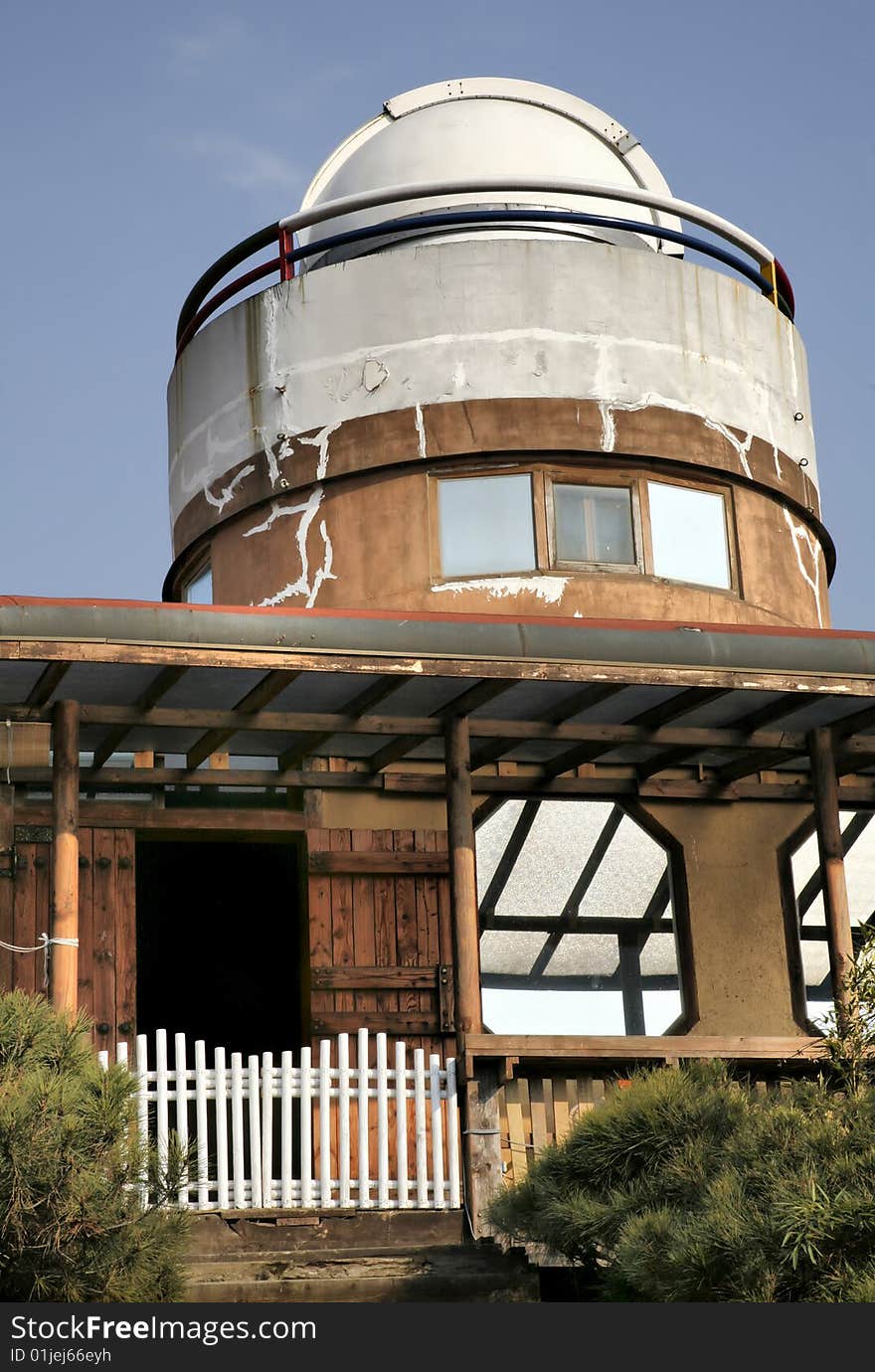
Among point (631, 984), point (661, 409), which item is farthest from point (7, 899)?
point (661, 409)

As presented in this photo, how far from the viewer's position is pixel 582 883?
14289 millimetres

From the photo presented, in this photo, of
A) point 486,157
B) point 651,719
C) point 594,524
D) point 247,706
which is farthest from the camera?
point 486,157

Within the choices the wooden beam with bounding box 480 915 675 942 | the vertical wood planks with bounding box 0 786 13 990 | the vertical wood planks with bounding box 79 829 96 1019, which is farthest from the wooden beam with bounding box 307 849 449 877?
the vertical wood planks with bounding box 0 786 13 990

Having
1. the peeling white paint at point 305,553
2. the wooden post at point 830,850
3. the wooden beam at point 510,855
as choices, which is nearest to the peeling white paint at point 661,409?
the peeling white paint at point 305,553

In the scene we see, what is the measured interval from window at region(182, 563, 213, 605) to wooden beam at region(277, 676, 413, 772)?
3.57 meters

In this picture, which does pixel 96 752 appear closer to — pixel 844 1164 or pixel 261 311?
pixel 261 311

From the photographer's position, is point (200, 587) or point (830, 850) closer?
point (830, 850)

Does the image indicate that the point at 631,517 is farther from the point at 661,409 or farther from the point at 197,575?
the point at 197,575

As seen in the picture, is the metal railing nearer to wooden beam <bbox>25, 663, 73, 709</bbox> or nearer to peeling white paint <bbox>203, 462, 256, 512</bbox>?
peeling white paint <bbox>203, 462, 256, 512</bbox>

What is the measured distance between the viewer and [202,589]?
1700 centimetres

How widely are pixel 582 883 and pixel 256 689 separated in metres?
3.66

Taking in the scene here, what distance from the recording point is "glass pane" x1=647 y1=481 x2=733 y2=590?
1559cm

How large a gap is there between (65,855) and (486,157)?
8.61m

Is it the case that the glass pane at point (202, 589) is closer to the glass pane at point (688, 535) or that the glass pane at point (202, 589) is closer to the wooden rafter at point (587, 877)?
the glass pane at point (688, 535)
